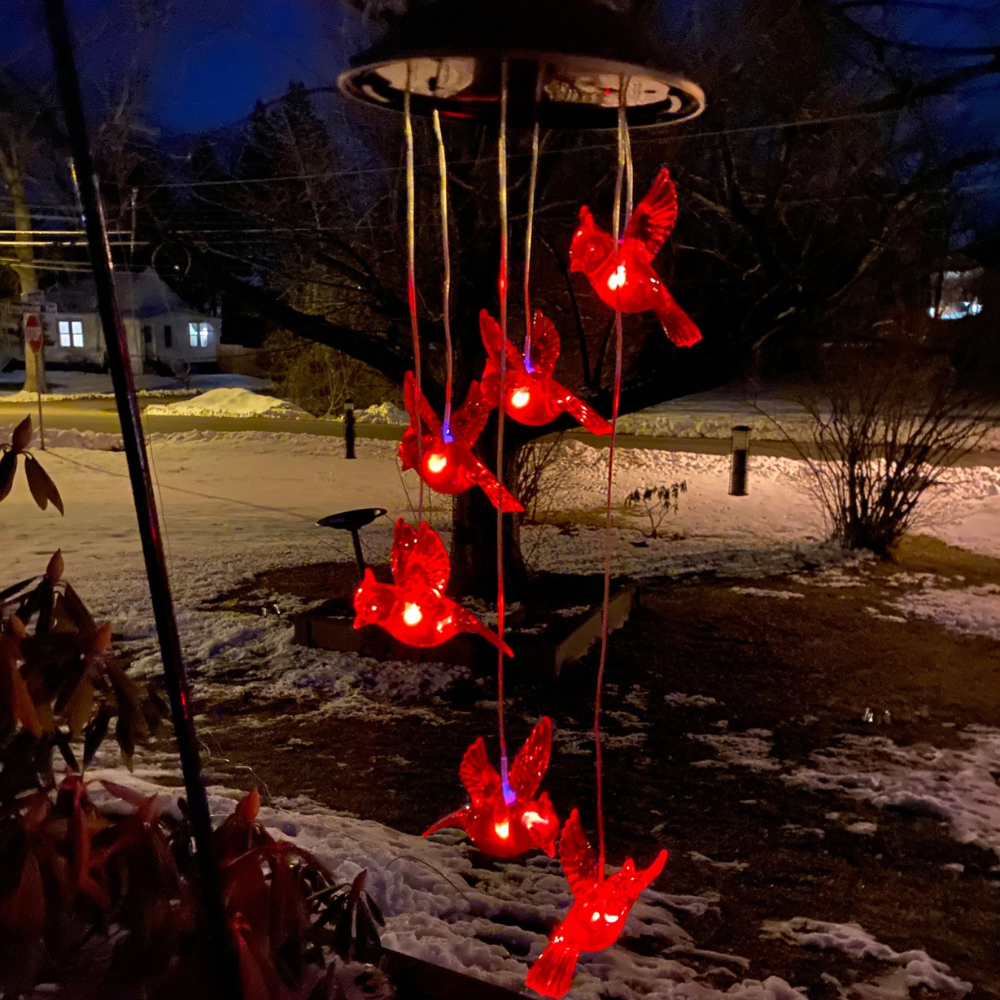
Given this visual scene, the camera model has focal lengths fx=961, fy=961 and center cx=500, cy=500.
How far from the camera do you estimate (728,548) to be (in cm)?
1108

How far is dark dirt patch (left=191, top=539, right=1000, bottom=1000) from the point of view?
403 centimetres

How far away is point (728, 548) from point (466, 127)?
565cm

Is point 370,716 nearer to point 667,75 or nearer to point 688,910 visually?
point 688,910

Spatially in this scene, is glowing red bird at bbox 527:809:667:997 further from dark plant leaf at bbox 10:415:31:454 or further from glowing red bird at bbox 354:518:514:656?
dark plant leaf at bbox 10:415:31:454

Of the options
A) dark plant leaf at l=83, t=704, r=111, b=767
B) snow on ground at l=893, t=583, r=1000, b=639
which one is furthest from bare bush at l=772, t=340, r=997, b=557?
dark plant leaf at l=83, t=704, r=111, b=767

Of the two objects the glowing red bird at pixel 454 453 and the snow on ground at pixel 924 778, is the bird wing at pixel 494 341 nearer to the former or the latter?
the glowing red bird at pixel 454 453

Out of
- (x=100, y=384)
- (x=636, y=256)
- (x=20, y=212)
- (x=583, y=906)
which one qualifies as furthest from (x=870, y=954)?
(x=100, y=384)

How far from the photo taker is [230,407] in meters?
26.2

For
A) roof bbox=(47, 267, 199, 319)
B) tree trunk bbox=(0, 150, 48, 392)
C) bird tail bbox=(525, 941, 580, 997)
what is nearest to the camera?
bird tail bbox=(525, 941, 580, 997)

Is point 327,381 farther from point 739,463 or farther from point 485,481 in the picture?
point 485,481

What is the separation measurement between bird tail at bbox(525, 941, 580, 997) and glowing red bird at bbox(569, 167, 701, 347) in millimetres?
1505

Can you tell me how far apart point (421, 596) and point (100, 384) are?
41.4 m

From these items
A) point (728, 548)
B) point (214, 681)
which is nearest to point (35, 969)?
point (214, 681)

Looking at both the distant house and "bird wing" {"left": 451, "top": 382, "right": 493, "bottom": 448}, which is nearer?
"bird wing" {"left": 451, "top": 382, "right": 493, "bottom": 448}
